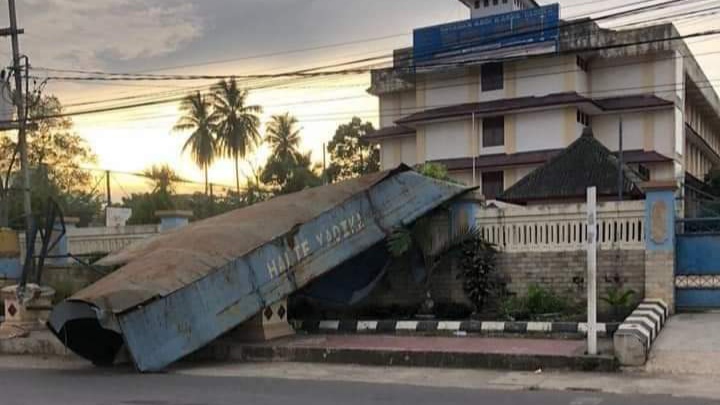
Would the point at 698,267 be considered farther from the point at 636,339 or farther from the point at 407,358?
the point at 407,358

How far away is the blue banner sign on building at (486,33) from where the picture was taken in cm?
3709

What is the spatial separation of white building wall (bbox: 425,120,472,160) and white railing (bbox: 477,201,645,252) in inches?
983

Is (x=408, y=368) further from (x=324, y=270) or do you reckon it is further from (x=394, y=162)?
(x=394, y=162)

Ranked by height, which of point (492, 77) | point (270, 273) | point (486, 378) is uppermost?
point (492, 77)

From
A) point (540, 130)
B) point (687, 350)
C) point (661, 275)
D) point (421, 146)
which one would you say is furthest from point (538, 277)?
point (421, 146)

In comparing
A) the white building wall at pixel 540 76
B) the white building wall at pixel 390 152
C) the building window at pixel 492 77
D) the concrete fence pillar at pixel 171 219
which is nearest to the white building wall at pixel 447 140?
the building window at pixel 492 77

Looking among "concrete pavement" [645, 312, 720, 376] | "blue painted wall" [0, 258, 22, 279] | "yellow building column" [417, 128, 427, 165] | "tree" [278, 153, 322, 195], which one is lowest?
"concrete pavement" [645, 312, 720, 376]

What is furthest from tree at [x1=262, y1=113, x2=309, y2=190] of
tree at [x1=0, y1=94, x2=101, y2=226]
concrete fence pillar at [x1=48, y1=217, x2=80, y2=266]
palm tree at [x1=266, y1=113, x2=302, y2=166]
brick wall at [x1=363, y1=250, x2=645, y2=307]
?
brick wall at [x1=363, y1=250, x2=645, y2=307]

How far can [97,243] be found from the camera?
21.5 metres

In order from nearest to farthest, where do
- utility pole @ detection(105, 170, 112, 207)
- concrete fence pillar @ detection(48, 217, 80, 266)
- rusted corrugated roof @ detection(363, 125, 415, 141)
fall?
concrete fence pillar @ detection(48, 217, 80, 266)
utility pole @ detection(105, 170, 112, 207)
rusted corrugated roof @ detection(363, 125, 415, 141)

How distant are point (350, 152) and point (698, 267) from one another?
43.1 m

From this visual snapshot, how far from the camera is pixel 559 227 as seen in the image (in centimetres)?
1505

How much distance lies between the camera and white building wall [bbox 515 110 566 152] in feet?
123

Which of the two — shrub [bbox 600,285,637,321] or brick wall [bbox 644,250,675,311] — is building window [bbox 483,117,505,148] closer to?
brick wall [bbox 644,250,675,311]
